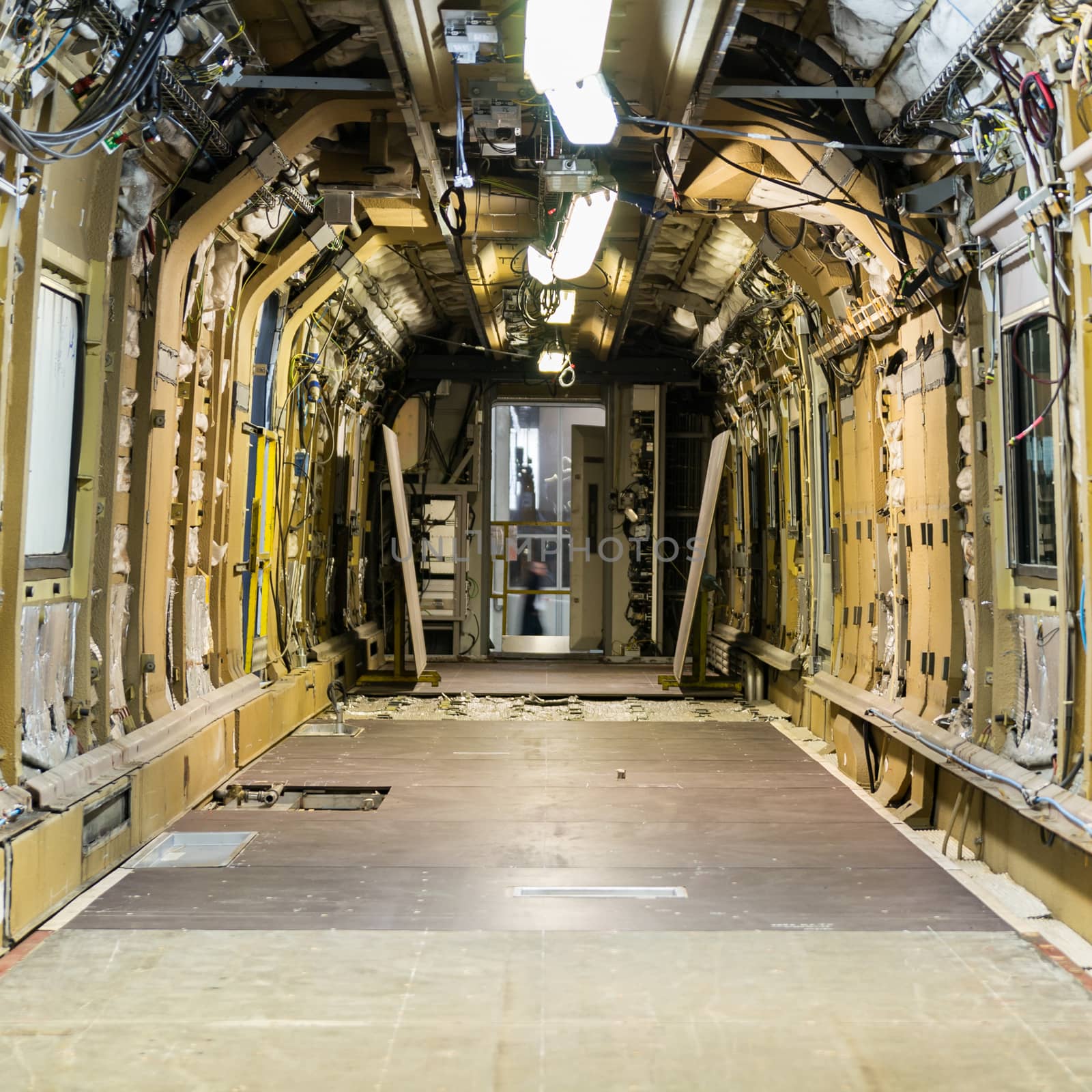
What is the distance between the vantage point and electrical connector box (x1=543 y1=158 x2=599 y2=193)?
5980 millimetres

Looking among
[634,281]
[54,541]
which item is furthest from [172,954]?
[634,281]

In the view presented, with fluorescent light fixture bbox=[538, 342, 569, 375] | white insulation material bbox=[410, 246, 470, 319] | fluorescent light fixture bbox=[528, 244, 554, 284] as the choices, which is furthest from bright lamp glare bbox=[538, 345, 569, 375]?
fluorescent light fixture bbox=[528, 244, 554, 284]

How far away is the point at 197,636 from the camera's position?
6.83 metres

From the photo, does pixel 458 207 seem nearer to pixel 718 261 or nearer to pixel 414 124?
pixel 414 124

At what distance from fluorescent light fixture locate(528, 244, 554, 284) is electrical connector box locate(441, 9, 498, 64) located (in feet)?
10.5

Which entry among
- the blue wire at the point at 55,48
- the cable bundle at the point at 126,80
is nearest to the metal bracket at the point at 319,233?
the cable bundle at the point at 126,80

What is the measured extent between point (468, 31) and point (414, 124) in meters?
1.01

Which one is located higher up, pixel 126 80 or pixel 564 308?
pixel 564 308

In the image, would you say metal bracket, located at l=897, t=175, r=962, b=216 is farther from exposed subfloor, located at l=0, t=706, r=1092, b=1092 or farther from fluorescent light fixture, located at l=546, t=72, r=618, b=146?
exposed subfloor, located at l=0, t=706, r=1092, b=1092

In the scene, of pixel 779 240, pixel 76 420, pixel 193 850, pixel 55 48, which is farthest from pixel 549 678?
pixel 55 48

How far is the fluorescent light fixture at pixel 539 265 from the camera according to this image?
8164mm

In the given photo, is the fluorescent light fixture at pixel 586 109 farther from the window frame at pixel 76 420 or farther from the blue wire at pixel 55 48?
the window frame at pixel 76 420

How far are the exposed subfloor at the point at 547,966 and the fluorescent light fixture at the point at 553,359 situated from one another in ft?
21.3

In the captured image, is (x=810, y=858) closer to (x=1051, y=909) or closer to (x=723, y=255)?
(x=1051, y=909)
